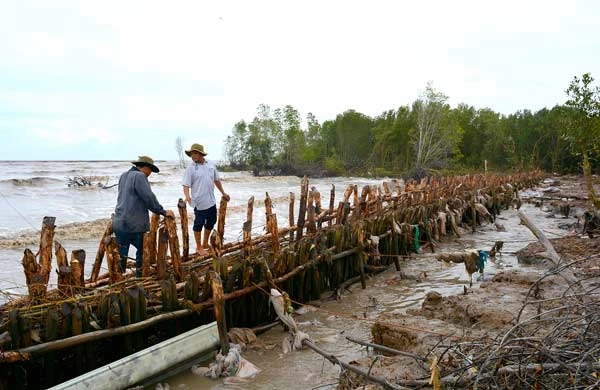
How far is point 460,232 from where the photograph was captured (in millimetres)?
13305

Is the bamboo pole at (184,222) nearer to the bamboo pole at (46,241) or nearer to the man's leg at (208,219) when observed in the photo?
the man's leg at (208,219)

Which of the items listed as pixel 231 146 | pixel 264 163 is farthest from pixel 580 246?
pixel 231 146

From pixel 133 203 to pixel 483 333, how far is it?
4.52 m

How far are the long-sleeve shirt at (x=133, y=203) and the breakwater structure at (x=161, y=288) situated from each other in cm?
28

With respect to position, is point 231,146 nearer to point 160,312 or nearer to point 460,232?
point 460,232

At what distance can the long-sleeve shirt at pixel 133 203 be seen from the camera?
5781 mm

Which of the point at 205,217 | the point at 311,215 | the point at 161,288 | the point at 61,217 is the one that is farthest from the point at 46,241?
the point at 61,217

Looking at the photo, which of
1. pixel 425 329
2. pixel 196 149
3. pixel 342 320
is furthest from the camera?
pixel 196 149

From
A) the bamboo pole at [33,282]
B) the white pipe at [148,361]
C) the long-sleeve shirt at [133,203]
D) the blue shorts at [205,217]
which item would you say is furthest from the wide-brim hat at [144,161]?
the white pipe at [148,361]

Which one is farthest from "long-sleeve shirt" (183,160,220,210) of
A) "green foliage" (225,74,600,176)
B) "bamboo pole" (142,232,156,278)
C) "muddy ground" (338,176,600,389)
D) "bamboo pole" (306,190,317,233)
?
"green foliage" (225,74,600,176)

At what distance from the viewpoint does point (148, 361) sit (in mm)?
4199

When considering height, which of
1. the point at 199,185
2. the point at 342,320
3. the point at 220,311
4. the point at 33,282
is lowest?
the point at 342,320

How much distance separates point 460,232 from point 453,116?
32.4 meters

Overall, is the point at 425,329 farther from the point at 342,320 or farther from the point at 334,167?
the point at 334,167
